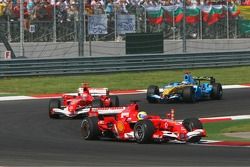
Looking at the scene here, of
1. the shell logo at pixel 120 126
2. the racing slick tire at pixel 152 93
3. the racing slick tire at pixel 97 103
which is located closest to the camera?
the shell logo at pixel 120 126

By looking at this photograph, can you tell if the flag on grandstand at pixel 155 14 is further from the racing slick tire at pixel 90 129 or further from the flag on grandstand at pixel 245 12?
the racing slick tire at pixel 90 129

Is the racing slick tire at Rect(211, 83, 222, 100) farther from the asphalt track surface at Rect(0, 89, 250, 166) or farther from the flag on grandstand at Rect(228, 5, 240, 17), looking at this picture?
the flag on grandstand at Rect(228, 5, 240, 17)

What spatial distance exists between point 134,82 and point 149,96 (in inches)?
262

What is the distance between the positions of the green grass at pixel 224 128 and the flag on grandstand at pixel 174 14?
14519mm

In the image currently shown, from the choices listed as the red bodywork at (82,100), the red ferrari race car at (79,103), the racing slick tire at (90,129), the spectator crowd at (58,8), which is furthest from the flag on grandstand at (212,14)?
the racing slick tire at (90,129)

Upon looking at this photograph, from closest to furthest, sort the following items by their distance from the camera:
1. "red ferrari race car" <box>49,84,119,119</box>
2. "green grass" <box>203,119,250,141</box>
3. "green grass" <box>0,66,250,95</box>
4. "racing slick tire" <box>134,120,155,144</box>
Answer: "racing slick tire" <box>134,120,155,144</box> → "green grass" <box>203,119,250,141</box> → "red ferrari race car" <box>49,84,119,119</box> → "green grass" <box>0,66,250,95</box>

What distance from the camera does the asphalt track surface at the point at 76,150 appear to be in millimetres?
12312

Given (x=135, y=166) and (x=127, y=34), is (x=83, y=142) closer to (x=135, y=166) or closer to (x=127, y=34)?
(x=135, y=166)

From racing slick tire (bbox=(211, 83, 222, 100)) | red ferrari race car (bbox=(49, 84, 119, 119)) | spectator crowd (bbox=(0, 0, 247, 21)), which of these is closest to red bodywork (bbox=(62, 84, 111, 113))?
red ferrari race car (bbox=(49, 84, 119, 119))

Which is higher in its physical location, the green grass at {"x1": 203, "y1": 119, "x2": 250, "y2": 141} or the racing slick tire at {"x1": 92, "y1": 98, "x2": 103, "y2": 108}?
the racing slick tire at {"x1": 92, "y1": 98, "x2": 103, "y2": 108}

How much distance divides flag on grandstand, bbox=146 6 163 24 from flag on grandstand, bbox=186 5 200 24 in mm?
1248

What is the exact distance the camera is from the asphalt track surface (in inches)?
Answer: 485

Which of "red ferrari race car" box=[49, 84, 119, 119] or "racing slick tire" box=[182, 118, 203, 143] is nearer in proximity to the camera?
"racing slick tire" box=[182, 118, 203, 143]

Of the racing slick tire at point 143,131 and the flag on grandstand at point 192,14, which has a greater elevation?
the flag on grandstand at point 192,14
